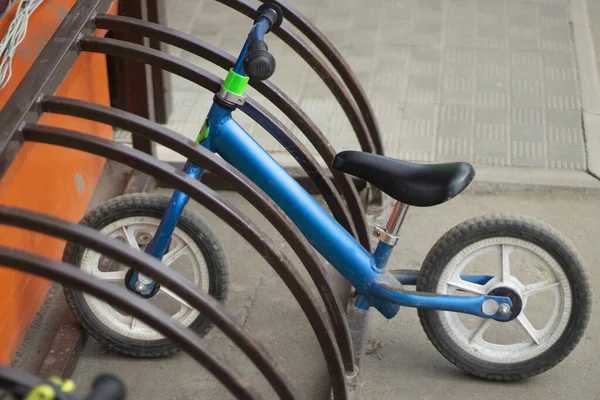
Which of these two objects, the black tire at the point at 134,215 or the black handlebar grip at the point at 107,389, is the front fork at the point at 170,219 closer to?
the black tire at the point at 134,215

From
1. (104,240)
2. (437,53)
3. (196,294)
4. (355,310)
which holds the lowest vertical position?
(355,310)

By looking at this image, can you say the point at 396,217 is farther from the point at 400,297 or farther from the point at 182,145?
the point at 182,145

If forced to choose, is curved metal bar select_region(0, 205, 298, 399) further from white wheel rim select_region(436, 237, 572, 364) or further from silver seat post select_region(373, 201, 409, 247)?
white wheel rim select_region(436, 237, 572, 364)

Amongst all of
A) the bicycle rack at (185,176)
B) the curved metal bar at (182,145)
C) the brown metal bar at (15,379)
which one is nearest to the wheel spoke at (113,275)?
the bicycle rack at (185,176)

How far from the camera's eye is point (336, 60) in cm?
352

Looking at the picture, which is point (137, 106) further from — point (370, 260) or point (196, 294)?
point (196, 294)

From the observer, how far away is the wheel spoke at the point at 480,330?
3.11 metres

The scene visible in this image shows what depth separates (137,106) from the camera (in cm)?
413

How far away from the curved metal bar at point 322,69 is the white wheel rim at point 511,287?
0.69m

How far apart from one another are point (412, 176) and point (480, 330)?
0.68 meters

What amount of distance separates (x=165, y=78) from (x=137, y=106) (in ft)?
1.55

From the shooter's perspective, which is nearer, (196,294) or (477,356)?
(196,294)

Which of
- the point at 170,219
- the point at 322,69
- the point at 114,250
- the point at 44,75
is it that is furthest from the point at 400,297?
the point at 44,75

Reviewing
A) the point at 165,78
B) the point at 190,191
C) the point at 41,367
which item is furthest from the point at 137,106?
the point at 190,191
